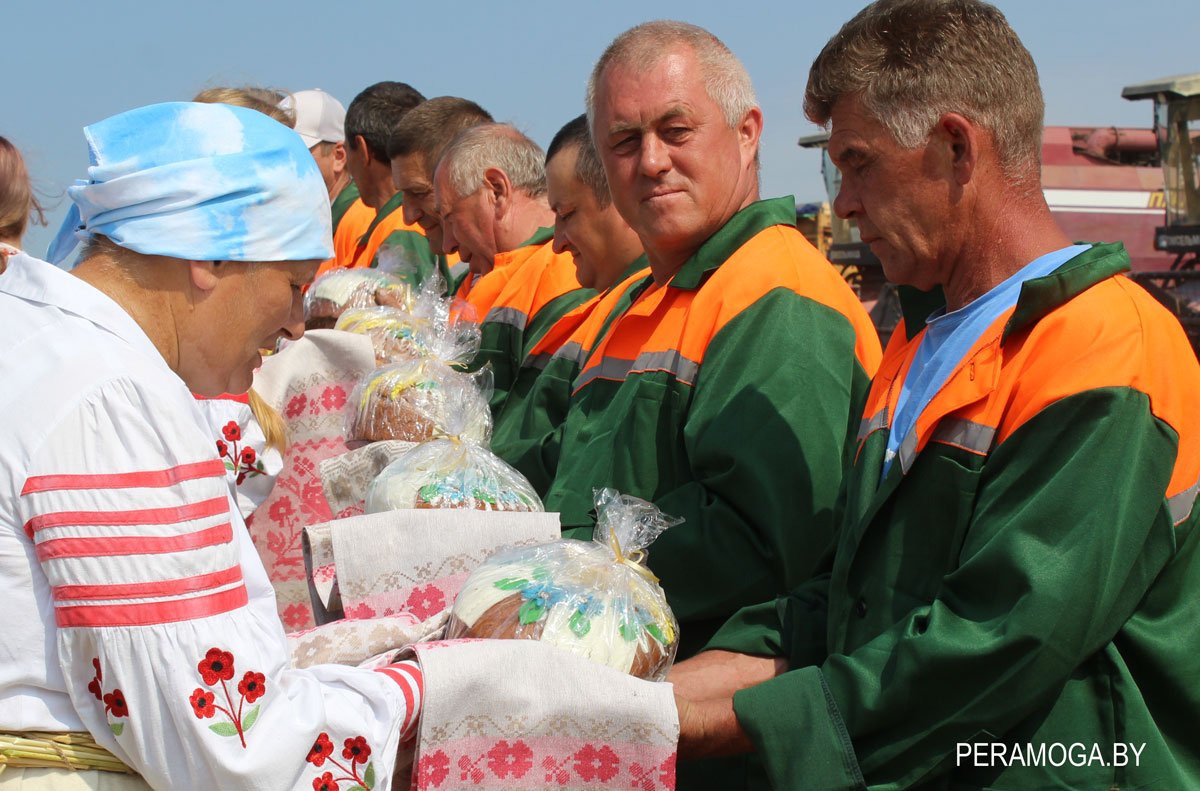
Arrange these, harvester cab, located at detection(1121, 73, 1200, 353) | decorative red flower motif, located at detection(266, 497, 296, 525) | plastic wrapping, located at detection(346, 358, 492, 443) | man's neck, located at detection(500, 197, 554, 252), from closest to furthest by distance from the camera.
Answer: plastic wrapping, located at detection(346, 358, 492, 443), decorative red flower motif, located at detection(266, 497, 296, 525), man's neck, located at detection(500, 197, 554, 252), harvester cab, located at detection(1121, 73, 1200, 353)

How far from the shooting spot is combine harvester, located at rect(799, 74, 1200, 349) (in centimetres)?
2570

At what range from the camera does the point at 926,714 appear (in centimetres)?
202

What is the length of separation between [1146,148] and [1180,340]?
35.1 m

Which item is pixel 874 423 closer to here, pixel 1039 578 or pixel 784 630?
pixel 784 630

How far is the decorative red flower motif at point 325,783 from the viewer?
1.85 meters

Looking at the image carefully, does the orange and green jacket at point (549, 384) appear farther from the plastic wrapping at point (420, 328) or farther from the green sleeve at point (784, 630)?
the green sleeve at point (784, 630)

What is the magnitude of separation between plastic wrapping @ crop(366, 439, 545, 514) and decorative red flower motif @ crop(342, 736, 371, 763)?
1230 mm

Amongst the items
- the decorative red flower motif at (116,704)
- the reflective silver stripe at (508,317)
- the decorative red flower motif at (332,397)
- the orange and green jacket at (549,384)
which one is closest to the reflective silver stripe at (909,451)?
the decorative red flower motif at (116,704)

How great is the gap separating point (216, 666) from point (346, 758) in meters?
0.30

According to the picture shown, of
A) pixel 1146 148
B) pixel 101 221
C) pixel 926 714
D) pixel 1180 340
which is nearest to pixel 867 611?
pixel 926 714

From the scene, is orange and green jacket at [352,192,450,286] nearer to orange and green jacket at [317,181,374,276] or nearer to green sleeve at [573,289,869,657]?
orange and green jacket at [317,181,374,276]

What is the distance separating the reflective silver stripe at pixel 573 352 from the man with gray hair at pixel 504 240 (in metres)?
0.65

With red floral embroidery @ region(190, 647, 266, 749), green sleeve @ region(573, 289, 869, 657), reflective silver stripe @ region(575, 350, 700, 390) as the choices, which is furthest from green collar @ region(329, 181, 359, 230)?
red floral embroidery @ region(190, 647, 266, 749)

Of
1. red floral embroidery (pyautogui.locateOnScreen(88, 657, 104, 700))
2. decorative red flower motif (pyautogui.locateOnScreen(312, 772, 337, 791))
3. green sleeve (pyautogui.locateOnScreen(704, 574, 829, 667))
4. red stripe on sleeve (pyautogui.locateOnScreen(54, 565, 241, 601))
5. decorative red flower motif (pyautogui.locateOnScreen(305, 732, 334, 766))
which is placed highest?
red stripe on sleeve (pyautogui.locateOnScreen(54, 565, 241, 601))
